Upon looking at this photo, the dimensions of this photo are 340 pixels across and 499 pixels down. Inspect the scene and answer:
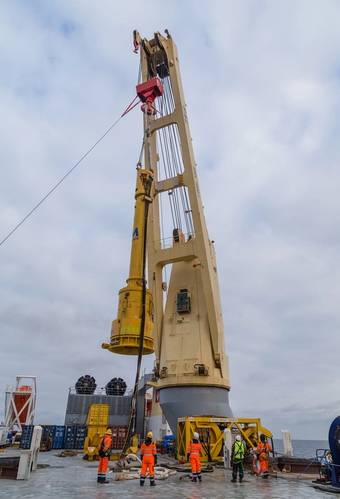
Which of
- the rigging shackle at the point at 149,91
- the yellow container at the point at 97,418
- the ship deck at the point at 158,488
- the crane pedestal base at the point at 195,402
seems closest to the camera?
the ship deck at the point at 158,488

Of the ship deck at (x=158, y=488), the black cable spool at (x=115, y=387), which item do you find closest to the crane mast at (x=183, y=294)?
the ship deck at (x=158, y=488)

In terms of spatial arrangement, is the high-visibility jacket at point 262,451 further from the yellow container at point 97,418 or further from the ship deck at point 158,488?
the yellow container at point 97,418

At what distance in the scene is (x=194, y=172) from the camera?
88.6ft

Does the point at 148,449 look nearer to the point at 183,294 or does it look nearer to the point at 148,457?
the point at 148,457

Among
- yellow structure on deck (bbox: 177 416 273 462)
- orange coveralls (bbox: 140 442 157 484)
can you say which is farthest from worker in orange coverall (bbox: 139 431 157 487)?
yellow structure on deck (bbox: 177 416 273 462)

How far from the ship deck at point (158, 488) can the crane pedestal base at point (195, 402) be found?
8.08m

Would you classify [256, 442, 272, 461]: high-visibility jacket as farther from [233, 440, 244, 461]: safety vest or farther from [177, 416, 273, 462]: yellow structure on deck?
[177, 416, 273, 462]: yellow structure on deck

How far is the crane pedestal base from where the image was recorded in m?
22.3

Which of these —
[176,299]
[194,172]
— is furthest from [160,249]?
[194,172]

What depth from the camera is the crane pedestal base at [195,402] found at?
73.3ft

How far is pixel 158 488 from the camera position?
11.3 meters

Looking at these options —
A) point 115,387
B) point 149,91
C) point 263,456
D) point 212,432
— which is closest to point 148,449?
point 263,456

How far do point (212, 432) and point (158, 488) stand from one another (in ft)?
26.1

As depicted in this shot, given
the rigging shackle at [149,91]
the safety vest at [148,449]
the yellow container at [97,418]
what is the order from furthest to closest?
the rigging shackle at [149,91]
the yellow container at [97,418]
the safety vest at [148,449]
